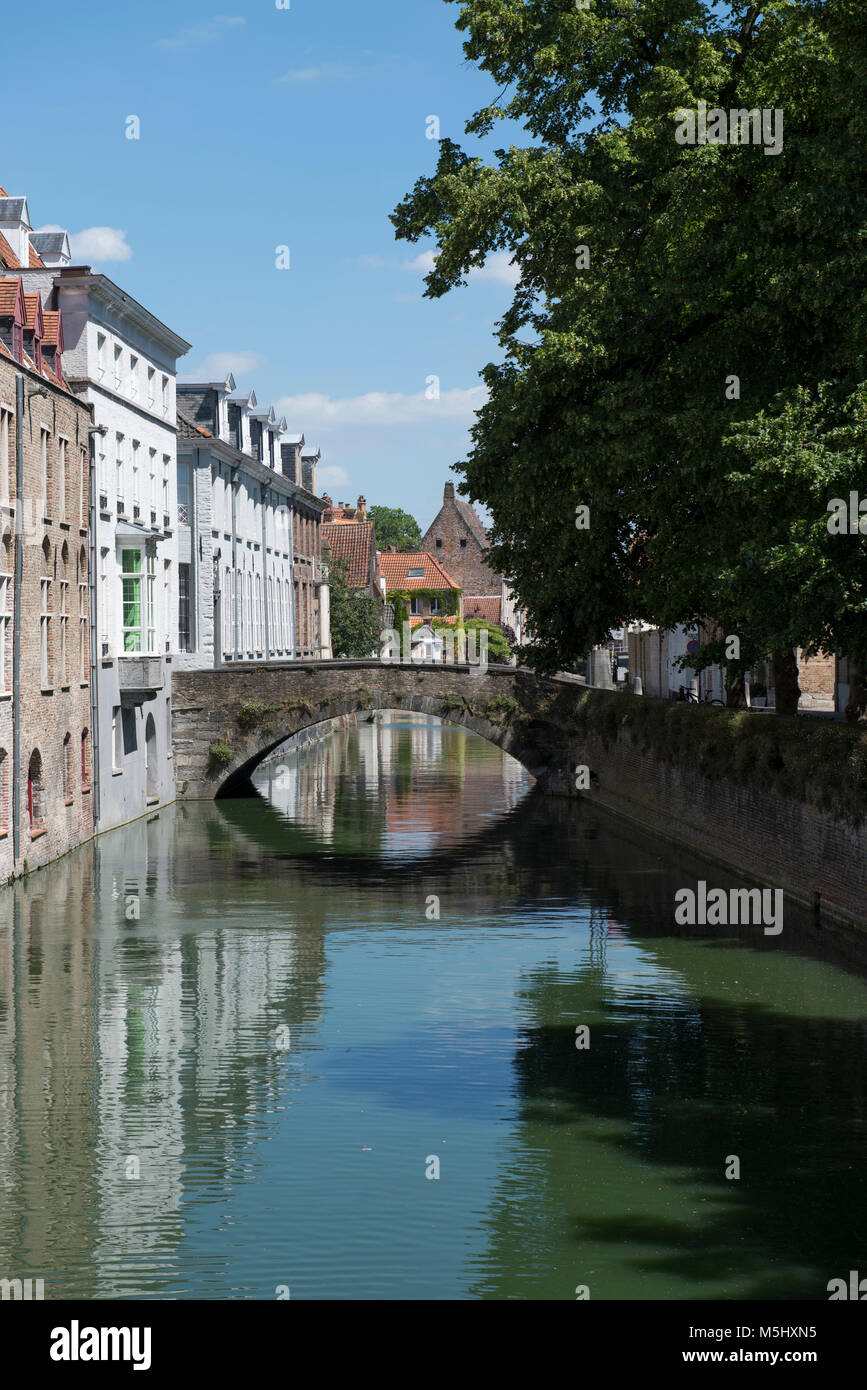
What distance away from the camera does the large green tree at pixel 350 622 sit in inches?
3061

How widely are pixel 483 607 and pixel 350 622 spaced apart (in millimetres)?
40126

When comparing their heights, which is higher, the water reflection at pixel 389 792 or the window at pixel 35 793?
the window at pixel 35 793

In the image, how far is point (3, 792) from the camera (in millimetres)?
26828

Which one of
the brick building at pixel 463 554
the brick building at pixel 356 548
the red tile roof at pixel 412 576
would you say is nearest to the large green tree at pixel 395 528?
the brick building at pixel 463 554

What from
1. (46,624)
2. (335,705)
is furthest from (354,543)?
(46,624)

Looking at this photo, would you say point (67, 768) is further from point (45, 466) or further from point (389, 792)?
point (389, 792)

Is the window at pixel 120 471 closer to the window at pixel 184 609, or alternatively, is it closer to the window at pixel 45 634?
the window at pixel 45 634

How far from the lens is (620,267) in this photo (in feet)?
89.6

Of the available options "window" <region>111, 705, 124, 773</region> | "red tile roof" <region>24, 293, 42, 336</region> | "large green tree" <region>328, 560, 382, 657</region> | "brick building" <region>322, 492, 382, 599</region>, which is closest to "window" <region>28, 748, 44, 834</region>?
"window" <region>111, 705, 124, 773</region>

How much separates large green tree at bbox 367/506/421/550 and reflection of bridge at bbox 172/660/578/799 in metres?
89.7

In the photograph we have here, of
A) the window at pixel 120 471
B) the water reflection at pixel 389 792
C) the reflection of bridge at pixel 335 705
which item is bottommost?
the water reflection at pixel 389 792

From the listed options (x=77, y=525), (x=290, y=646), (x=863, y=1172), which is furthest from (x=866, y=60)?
(x=290, y=646)

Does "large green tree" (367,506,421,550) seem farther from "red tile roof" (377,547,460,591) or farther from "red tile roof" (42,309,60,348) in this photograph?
"red tile roof" (42,309,60,348)

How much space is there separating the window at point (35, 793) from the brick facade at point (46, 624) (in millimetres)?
18
